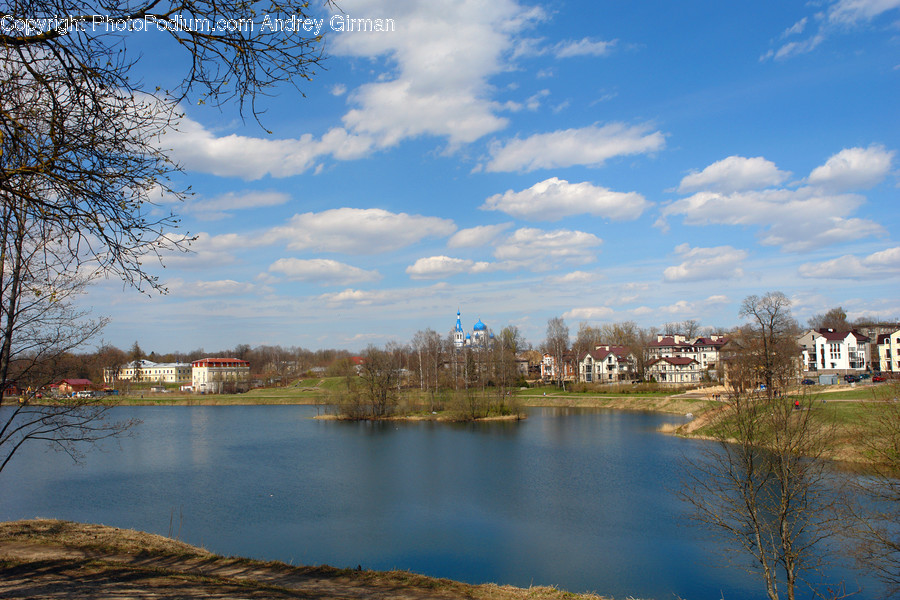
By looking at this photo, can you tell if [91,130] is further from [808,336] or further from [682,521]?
[808,336]

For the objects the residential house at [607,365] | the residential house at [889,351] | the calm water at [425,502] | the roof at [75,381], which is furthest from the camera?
the residential house at [607,365]

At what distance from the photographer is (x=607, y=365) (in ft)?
277

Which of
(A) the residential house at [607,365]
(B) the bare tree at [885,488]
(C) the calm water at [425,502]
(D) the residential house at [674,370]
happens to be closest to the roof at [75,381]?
(C) the calm water at [425,502]

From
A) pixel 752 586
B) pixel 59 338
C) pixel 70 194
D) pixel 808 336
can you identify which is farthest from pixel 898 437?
pixel 808 336

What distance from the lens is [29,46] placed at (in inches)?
193

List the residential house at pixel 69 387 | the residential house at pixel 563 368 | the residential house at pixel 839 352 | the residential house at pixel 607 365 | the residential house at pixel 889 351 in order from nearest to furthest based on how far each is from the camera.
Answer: the residential house at pixel 69 387 → the residential house at pixel 889 351 → the residential house at pixel 839 352 → the residential house at pixel 607 365 → the residential house at pixel 563 368

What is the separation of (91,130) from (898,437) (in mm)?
15856

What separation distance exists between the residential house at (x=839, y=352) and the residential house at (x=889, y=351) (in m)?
1.81

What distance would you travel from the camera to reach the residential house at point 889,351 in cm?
7262

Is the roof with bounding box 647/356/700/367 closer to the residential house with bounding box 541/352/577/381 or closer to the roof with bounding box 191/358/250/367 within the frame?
the residential house with bounding box 541/352/577/381

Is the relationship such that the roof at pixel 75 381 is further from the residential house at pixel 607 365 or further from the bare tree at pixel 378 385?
the residential house at pixel 607 365

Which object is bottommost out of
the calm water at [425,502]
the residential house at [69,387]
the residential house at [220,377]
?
the calm water at [425,502]

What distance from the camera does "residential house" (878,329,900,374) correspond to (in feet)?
238

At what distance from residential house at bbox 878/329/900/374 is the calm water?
54.4m
